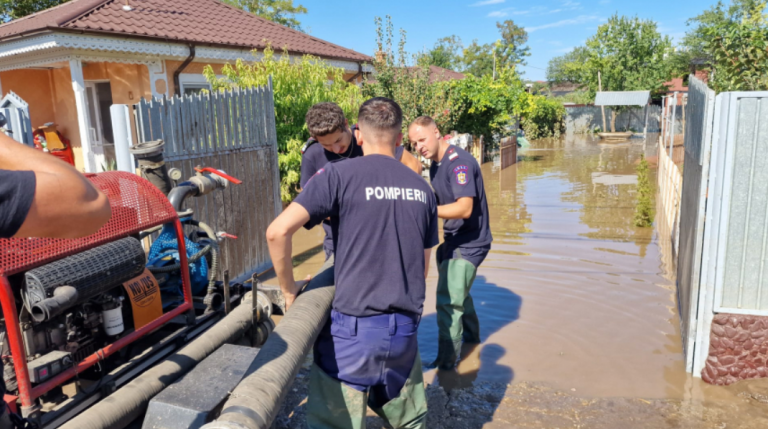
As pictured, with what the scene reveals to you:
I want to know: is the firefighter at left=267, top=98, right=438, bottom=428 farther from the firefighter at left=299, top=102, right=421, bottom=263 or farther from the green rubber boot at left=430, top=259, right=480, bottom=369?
the green rubber boot at left=430, top=259, right=480, bottom=369

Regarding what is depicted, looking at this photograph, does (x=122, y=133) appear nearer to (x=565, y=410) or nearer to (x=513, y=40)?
(x=565, y=410)

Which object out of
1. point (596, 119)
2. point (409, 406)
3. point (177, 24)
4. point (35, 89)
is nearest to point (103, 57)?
point (177, 24)

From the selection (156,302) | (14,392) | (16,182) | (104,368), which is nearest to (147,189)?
(156,302)

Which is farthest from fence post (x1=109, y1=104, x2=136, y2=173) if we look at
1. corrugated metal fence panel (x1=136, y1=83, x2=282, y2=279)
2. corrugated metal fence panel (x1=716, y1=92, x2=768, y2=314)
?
corrugated metal fence panel (x1=716, y1=92, x2=768, y2=314)

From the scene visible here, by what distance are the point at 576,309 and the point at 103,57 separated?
900 cm

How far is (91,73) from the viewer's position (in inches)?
437

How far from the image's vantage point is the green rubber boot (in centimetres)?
429

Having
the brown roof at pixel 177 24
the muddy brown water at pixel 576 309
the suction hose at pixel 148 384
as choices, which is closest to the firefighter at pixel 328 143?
the suction hose at pixel 148 384

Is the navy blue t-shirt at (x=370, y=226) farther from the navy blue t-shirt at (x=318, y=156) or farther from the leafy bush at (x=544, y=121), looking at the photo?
the leafy bush at (x=544, y=121)

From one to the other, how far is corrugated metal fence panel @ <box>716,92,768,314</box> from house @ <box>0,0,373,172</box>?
308 inches

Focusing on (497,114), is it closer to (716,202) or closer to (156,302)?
(716,202)

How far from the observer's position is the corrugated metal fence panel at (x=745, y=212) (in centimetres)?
373

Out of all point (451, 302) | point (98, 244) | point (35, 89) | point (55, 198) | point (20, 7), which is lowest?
point (451, 302)

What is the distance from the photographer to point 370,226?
7.88 feet
